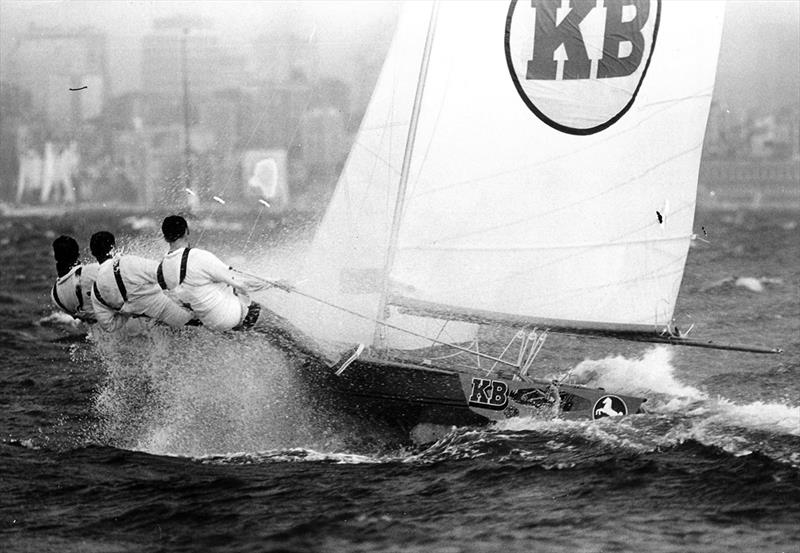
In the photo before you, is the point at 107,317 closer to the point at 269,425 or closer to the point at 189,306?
the point at 189,306

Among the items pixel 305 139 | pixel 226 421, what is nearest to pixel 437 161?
pixel 226 421

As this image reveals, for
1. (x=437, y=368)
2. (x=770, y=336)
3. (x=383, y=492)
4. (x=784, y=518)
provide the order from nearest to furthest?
(x=784, y=518)
(x=383, y=492)
(x=437, y=368)
(x=770, y=336)

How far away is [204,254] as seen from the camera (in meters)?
9.89

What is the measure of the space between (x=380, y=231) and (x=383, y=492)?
265 centimetres

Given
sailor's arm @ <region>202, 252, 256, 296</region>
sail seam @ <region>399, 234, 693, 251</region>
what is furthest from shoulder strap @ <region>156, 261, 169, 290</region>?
sail seam @ <region>399, 234, 693, 251</region>

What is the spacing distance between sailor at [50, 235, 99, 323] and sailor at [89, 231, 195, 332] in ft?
0.94

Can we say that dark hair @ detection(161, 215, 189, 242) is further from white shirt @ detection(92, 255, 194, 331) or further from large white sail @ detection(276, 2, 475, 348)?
large white sail @ detection(276, 2, 475, 348)

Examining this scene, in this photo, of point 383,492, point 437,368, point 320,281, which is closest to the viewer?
→ point 383,492

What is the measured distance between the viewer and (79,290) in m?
10.7

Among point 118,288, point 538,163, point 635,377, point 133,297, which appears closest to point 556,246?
point 538,163

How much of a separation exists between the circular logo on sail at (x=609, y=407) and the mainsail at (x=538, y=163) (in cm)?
67

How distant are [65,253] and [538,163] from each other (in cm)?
431

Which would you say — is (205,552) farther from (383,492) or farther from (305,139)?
(305,139)

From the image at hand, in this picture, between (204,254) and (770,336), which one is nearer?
(204,254)
